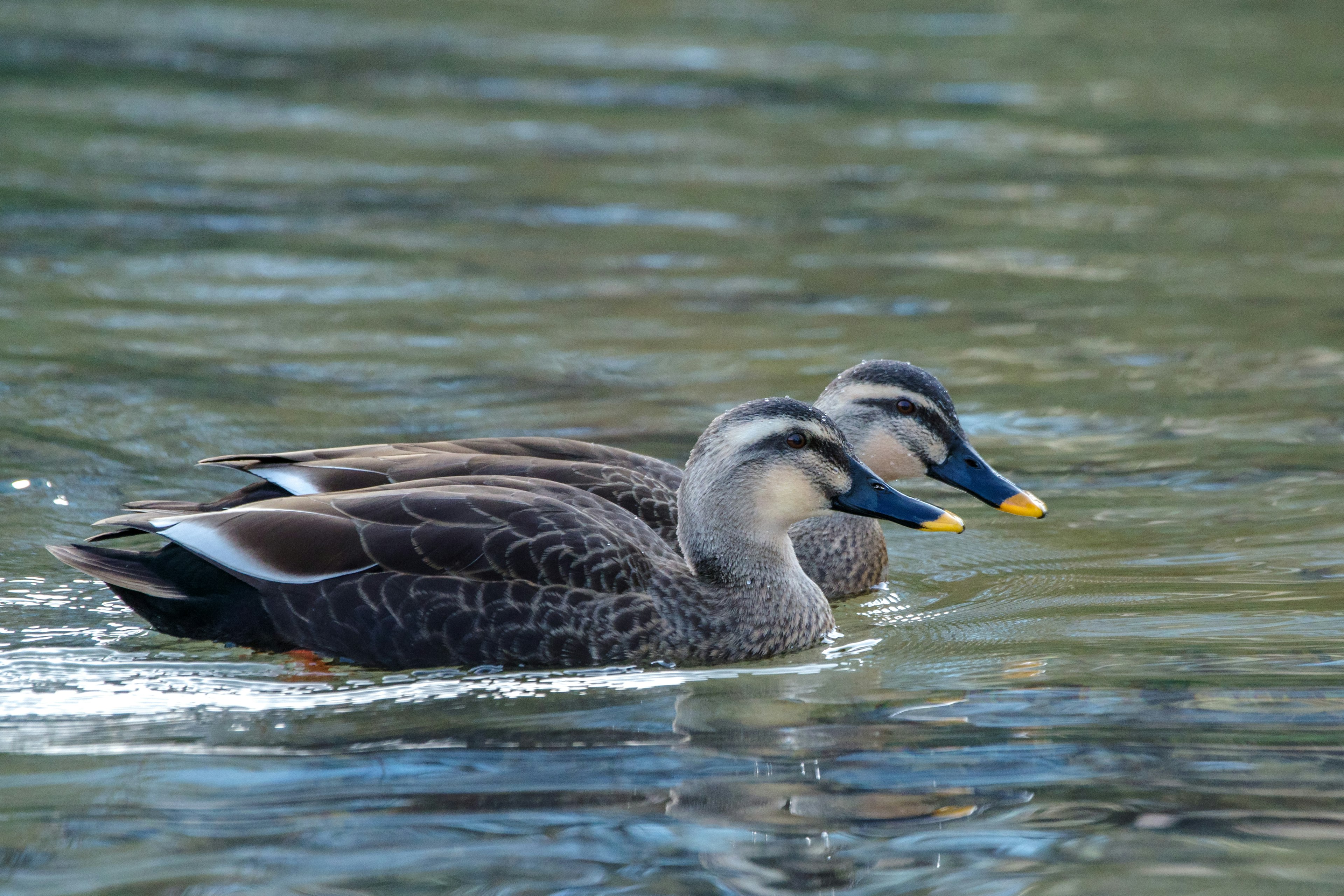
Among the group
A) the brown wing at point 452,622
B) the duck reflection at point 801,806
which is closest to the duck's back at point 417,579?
the brown wing at point 452,622

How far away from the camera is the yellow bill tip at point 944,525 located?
6938mm

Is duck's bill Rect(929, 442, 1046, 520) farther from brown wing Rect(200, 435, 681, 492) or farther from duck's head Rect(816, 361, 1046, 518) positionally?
brown wing Rect(200, 435, 681, 492)

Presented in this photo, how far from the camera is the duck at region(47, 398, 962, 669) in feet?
21.9

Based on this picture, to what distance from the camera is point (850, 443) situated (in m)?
8.12

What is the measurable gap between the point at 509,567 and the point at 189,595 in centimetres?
120

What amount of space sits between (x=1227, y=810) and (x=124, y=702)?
3606mm

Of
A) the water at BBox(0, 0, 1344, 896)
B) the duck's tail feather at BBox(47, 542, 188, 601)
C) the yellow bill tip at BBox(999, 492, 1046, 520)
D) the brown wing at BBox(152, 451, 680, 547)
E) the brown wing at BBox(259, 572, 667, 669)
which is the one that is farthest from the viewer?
the yellow bill tip at BBox(999, 492, 1046, 520)

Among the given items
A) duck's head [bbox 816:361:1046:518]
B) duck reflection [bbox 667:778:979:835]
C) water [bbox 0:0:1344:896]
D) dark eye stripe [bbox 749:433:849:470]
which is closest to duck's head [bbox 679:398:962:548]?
dark eye stripe [bbox 749:433:849:470]

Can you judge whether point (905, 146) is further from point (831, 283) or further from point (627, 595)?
point (627, 595)

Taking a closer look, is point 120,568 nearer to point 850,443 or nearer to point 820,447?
point 820,447

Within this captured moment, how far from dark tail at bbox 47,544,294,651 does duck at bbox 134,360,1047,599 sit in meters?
0.57

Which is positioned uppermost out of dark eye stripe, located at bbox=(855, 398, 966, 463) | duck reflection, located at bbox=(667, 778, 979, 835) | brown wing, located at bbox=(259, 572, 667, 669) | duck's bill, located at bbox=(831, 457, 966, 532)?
dark eye stripe, located at bbox=(855, 398, 966, 463)

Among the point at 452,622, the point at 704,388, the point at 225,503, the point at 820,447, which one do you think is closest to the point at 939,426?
the point at 820,447

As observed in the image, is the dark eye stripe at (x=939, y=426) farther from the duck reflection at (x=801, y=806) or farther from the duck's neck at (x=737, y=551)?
the duck reflection at (x=801, y=806)
